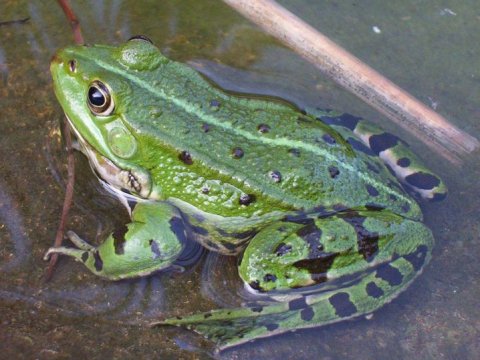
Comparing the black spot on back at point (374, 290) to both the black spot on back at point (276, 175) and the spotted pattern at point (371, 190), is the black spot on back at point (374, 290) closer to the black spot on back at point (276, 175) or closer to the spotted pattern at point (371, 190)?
the spotted pattern at point (371, 190)

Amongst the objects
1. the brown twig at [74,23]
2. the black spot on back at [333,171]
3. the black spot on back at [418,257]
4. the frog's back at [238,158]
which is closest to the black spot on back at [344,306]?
the black spot on back at [418,257]

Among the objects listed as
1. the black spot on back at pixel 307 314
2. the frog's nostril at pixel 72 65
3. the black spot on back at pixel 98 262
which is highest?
the frog's nostril at pixel 72 65

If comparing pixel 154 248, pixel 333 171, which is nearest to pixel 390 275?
pixel 333 171

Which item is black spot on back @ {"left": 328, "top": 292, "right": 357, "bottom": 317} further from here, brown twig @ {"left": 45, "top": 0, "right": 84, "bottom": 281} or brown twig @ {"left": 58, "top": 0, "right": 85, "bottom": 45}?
brown twig @ {"left": 58, "top": 0, "right": 85, "bottom": 45}

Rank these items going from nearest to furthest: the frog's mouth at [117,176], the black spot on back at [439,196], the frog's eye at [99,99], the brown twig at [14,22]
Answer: the frog's eye at [99,99]
the frog's mouth at [117,176]
the black spot on back at [439,196]
the brown twig at [14,22]

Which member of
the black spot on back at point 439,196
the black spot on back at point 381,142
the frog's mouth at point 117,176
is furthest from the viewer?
the black spot on back at point 381,142

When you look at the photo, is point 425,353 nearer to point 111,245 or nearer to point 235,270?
point 235,270

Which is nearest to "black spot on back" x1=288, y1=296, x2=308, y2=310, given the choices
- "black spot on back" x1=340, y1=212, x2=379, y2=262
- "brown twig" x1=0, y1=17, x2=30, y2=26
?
"black spot on back" x1=340, y1=212, x2=379, y2=262

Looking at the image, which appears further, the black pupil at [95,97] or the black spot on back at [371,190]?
the black spot on back at [371,190]
